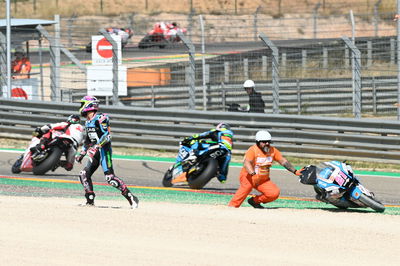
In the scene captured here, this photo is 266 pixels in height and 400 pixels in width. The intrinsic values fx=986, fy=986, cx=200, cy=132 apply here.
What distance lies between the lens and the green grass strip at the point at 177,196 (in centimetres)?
1389

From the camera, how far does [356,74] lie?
18.4m

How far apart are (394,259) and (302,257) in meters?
0.90

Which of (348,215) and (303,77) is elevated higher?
(303,77)

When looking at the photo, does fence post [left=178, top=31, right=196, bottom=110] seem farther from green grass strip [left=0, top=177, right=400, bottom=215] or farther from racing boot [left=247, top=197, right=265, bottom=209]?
racing boot [left=247, top=197, right=265, bottom=209]

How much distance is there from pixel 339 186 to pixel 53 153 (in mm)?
5400

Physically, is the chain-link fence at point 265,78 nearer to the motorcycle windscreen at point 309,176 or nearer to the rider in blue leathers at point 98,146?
the motorcycle windscreen at point 309,176

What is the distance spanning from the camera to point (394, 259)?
9594 mm

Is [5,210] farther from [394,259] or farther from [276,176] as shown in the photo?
[276,176]

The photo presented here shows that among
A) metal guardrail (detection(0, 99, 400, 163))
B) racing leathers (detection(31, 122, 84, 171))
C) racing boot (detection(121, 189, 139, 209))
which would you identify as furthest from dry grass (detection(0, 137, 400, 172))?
racing boot (detection(121, 189, 139, 209))

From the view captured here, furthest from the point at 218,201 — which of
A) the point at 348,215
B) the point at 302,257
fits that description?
the point at 302,257

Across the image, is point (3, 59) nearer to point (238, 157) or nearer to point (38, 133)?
point (38, 133)

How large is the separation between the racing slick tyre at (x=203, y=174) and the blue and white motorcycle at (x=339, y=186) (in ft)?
7.55

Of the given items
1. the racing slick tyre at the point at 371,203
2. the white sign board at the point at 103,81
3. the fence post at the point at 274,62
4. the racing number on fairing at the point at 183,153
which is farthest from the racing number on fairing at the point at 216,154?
the white sign board at the point at 103,81

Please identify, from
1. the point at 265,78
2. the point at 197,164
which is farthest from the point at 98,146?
the point at 265,78
